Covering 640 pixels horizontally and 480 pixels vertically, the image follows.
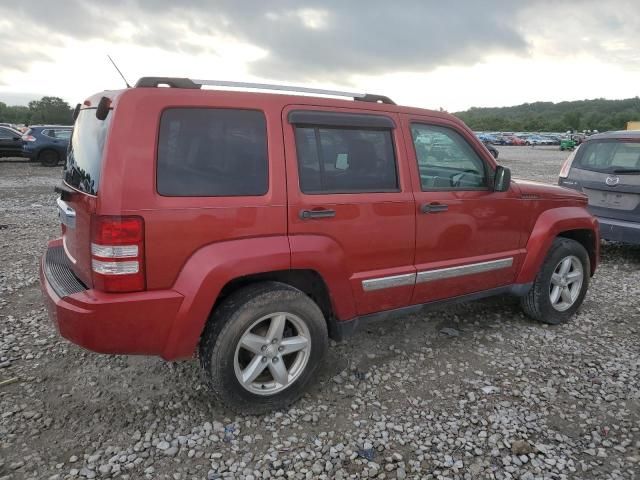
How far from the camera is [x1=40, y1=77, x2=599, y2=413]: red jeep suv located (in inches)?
95.1

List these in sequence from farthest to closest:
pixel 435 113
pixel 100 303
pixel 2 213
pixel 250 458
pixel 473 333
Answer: pixel 2 213, pixel 473 333, pixel 435 113, pixel 250 458, pixel 100 303

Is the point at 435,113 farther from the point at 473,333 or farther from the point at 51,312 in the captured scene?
the point at 51,312

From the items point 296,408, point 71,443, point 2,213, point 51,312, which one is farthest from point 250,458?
point 2,213

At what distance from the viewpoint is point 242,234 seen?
261 centimetres

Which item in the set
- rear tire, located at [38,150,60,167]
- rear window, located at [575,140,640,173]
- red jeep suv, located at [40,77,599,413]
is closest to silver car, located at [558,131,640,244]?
rear window, located at [575,140,640,173]

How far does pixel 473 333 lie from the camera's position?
160 inches

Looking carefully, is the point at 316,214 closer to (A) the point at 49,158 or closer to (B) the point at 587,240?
(B) the point at 587,240

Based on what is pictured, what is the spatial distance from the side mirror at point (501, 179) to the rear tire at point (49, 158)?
17.3 m


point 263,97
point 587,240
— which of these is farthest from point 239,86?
point 587,240

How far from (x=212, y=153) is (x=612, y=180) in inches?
216

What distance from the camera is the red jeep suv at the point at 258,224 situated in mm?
2416

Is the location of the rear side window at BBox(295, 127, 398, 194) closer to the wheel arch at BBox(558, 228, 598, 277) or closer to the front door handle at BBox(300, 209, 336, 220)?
the front door handle at BBox(300, 209, 336, 220)

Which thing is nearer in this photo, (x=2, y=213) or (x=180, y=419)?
(x=180, y=419)

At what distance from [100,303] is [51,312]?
0.50 metres
